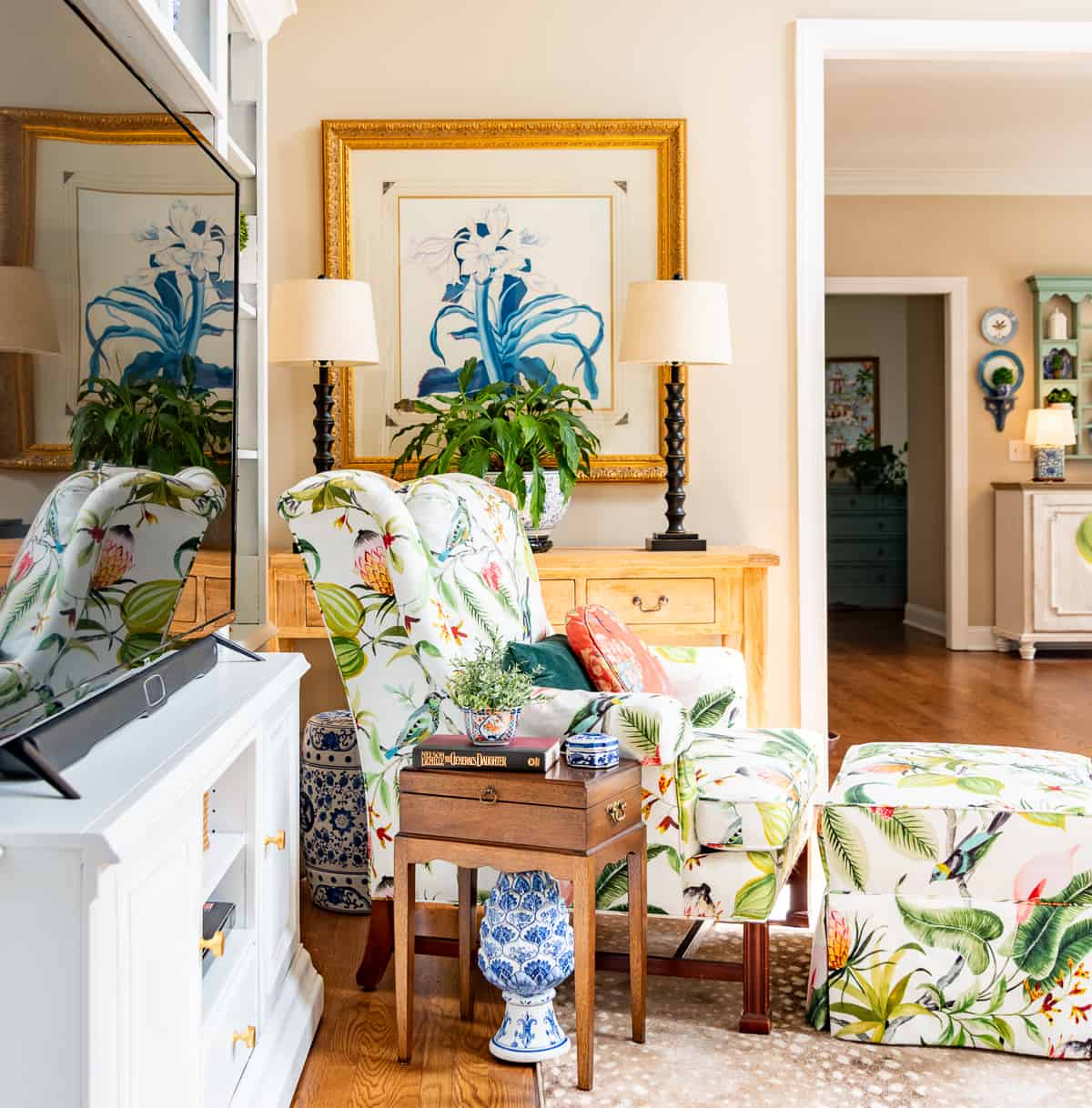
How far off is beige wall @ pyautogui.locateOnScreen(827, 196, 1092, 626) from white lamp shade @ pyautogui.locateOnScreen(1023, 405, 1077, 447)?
0.87 ft

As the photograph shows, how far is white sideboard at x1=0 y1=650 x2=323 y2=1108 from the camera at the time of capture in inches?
46.2

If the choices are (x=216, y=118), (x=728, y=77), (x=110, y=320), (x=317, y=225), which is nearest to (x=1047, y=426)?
(x=728, y=77)

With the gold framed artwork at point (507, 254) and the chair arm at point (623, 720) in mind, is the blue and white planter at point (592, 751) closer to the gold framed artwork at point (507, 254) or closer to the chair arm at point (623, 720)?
the chair arm at point (623, 720)

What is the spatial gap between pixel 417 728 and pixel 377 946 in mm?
484

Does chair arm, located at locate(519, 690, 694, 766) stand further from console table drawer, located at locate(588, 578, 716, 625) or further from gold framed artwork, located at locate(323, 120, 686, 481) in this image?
gold framed artwork, located at locate(323, 120, 686, 481)

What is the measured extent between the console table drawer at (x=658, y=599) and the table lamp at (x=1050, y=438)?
174 inches

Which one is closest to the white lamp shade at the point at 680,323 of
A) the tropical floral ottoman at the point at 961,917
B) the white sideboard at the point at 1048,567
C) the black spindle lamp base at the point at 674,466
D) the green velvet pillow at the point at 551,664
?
the black spindle lamp base at the point at 674,466

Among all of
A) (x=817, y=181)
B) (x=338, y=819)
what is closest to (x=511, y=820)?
(x=338, y=819)

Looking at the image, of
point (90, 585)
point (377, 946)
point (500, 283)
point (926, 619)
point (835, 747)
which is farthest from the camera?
point (926, 619)

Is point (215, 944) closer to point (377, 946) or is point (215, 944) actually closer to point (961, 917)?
point (377, 946)

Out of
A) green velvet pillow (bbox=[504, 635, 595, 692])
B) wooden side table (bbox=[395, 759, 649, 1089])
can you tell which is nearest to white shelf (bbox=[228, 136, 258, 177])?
green velvet pillow (bbox=[504, 635, 595, 692])

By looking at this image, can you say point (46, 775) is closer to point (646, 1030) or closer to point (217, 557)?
point (217, 557)

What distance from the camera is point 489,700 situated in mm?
2137

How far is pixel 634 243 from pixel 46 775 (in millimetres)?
3000
